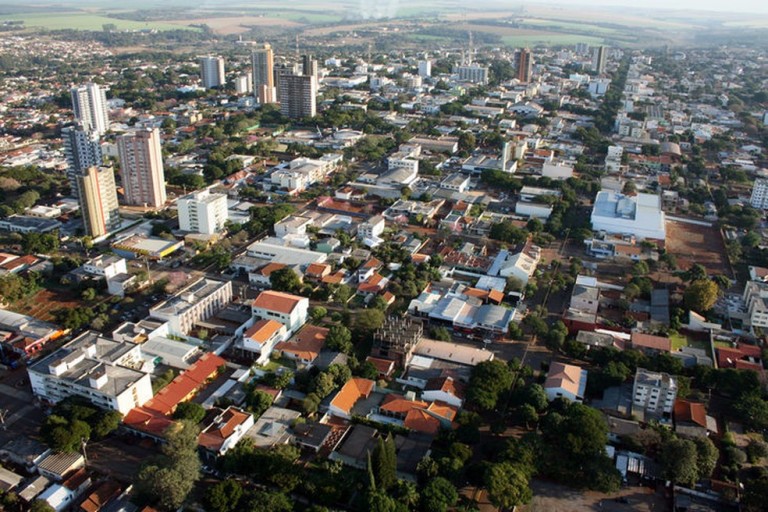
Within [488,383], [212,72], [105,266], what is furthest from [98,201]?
[212,72]

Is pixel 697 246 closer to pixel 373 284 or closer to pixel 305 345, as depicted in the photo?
pixel 373 284

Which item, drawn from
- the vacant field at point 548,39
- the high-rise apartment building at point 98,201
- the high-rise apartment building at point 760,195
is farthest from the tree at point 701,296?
the vacant field at point 548,39

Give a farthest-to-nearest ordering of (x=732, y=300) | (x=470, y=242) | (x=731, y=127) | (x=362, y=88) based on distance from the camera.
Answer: (x=362, y=88) < (x=731, y=127) < (x=470, y=242) < (x=732, y=300)

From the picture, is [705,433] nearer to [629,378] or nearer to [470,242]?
[629,378]

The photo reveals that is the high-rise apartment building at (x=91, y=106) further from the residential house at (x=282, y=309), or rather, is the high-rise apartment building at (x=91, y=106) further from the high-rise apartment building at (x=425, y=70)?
the high-rise apartment building at (x=425, y=70)

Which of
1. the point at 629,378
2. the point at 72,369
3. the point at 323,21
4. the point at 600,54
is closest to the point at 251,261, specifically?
the point at 72,369

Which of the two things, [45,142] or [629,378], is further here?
[45,142]
